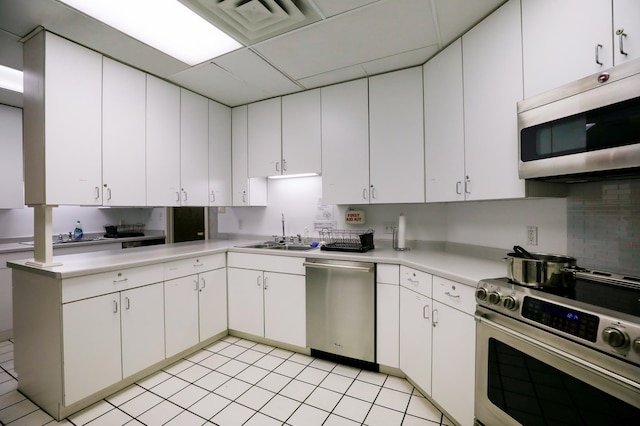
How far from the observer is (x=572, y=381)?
102cm

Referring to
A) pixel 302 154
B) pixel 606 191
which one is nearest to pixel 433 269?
pixel 606 191

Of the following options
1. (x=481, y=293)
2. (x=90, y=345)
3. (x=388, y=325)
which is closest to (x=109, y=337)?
(x=90, y=345)

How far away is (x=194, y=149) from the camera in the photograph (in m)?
3.08

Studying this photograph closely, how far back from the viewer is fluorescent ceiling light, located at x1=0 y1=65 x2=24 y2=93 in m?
2.57

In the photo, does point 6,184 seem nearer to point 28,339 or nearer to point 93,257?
point 93,257

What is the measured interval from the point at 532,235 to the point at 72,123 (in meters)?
3.36

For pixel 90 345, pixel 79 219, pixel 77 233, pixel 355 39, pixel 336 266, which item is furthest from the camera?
pixel 79 219

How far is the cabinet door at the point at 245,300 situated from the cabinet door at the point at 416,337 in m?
1.37

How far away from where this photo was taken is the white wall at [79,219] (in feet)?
11.5

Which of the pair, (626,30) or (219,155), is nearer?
(626,30)

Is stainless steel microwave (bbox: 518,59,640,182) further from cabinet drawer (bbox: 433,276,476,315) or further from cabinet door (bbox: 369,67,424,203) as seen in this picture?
cabinet door (bbox: 369,67,424,203)

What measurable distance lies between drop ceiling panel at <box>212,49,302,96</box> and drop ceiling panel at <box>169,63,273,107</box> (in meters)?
0.08

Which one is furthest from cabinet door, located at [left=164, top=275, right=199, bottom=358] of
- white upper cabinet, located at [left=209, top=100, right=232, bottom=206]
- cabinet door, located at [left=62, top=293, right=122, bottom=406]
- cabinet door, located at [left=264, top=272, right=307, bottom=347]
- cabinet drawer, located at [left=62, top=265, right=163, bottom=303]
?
white upper cabinet, located at [left=209, top=100, right=232, bottom=206]

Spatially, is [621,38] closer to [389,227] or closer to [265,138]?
[389,227]
